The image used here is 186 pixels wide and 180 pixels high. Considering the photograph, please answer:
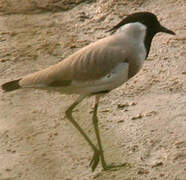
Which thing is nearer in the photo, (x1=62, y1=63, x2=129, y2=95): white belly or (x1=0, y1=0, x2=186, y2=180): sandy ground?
(x1=62, y1=63, x2=129, y2=95): white belly

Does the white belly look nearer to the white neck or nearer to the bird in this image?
the bird

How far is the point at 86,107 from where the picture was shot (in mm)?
5422

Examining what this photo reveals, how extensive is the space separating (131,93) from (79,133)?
2.40 feet

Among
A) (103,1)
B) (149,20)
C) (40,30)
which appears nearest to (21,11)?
(40,30)

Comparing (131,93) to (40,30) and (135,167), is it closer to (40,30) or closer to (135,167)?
(135,167)

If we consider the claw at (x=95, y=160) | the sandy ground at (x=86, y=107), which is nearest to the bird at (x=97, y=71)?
the claw at (x=95, y=160)

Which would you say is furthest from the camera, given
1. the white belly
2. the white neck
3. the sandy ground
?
the white neck

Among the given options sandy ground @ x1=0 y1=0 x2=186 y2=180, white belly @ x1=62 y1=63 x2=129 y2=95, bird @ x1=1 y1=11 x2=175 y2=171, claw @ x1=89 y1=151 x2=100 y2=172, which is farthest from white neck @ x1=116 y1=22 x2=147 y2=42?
claw @ x1=89 y1=151 x2=100 y2=172

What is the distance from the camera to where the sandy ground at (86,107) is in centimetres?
468

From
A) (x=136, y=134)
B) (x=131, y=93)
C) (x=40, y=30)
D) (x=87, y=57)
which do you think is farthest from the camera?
(x=40, y=30)

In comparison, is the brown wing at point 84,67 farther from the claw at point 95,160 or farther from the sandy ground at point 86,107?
the claw at point 95,160

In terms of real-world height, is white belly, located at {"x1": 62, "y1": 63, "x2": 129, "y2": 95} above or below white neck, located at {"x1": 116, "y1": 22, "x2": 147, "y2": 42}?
below

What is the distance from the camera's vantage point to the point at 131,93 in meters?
5.64

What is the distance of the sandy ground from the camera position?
15.4 feet
